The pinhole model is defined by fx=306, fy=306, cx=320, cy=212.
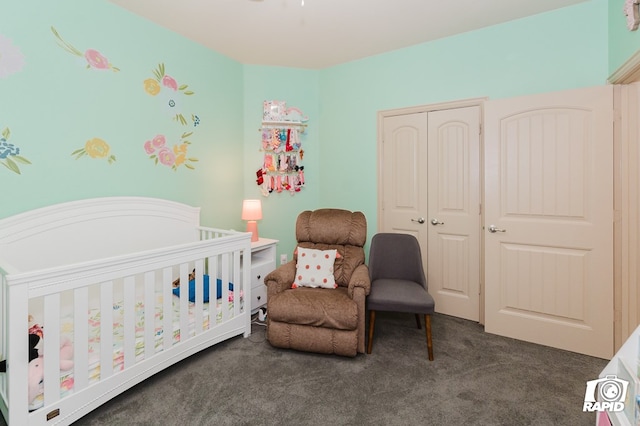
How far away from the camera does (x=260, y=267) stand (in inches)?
113

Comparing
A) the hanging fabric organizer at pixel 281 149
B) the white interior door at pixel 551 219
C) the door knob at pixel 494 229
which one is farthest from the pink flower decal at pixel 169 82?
the door knob at pixel 494 229

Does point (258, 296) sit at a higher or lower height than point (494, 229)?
lower

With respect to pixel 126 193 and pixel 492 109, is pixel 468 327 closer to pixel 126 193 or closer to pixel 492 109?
pixel 492 109

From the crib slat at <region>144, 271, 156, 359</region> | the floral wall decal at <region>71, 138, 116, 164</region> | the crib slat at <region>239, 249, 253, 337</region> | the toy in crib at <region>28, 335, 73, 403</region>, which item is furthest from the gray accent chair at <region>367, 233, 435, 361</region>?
the floral wall decal at <region>71, 138, 116, 164</region>

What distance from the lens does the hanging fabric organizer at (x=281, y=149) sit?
10.7ft

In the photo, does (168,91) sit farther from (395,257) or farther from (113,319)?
(395,257)

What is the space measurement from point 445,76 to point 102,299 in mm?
3038

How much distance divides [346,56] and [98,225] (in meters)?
2.66

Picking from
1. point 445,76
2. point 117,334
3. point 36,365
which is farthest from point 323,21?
point 36,365

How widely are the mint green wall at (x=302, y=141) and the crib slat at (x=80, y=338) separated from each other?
78.9 inches

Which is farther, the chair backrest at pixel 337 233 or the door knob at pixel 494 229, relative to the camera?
the chair backrest at pixel 337 233

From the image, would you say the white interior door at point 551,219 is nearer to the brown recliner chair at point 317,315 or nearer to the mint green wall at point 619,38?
the mint green wall at point 619,38

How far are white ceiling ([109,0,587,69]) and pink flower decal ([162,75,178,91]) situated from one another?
1.31 feet

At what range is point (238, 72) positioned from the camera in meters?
3.26
